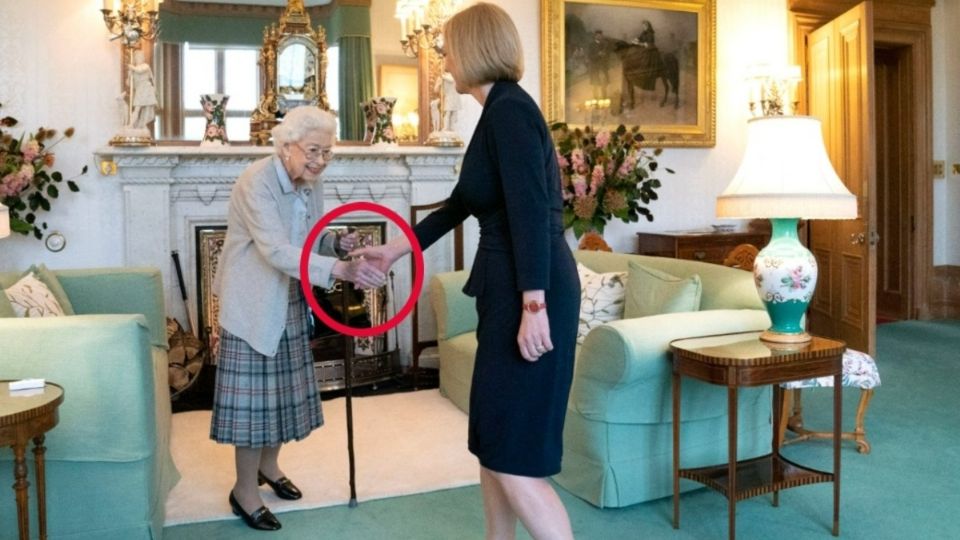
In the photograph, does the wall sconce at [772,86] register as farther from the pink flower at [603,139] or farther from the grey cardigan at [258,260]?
the grey cardigan at [258,260]

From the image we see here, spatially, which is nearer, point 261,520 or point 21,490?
point 21,490

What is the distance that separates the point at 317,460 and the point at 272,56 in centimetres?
277

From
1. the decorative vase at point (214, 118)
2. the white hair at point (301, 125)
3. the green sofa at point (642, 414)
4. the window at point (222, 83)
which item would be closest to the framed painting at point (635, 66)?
the window at point (222, 83)

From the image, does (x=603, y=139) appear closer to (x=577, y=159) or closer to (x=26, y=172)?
(x=577, y=159)

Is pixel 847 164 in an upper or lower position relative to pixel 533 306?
upper

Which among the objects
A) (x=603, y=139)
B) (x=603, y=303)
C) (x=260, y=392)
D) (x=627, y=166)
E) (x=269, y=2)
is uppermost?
(x=269, y=2)

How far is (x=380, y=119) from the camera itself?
17.6 ft

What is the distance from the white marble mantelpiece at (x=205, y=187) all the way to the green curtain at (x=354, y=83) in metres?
0.19

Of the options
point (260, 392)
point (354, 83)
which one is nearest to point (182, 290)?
point (354, 83)

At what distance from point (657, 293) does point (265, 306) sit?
1586mm

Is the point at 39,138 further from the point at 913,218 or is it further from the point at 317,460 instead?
the point at 913,218

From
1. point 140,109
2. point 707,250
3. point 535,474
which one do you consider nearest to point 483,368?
point 535,474

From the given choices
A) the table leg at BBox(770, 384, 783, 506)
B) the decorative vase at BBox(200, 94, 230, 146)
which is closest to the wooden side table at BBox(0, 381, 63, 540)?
the table leg at BBox(770, 384, 783, 506)

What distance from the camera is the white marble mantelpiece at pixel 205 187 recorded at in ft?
16.1
